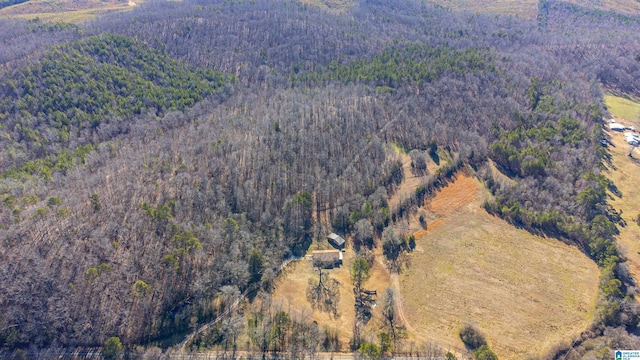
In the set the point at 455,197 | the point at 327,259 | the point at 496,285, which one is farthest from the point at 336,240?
the point at 455,197

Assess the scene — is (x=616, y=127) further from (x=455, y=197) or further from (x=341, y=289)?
(x=341, y=289)

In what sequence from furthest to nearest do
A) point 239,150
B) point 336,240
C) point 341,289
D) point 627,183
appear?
1. point 627,183
2. point 239,150
3. point 336,240
4. point 341,289

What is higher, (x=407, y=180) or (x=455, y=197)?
(x=407, y=180)

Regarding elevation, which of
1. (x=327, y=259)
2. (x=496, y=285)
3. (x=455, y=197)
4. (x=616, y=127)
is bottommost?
(x=496, y=285)

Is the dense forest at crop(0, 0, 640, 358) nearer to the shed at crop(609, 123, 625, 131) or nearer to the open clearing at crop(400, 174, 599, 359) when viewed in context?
the open clearing at crop(400, 174, 599, 359)

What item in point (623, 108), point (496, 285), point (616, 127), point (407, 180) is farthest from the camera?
point (623, 108)

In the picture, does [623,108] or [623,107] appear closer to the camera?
[623,108]

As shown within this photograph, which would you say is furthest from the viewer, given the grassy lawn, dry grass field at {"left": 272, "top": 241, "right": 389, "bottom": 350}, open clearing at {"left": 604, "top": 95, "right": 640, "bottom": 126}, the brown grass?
the grassy lawn

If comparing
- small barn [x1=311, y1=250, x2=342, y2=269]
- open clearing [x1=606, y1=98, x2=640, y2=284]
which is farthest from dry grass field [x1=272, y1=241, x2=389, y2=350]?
open clearing [x1=606, y1=98, x2=640, y2=284]
